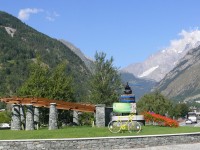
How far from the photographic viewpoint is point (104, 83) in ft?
185

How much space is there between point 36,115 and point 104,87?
54.3ft

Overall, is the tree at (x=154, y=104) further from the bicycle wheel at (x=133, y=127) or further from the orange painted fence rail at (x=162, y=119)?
the bicycle wheel at (x=133, y=127)

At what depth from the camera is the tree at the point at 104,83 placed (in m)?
56.0

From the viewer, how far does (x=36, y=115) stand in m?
41.9

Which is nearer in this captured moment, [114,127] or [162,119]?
[114,127]

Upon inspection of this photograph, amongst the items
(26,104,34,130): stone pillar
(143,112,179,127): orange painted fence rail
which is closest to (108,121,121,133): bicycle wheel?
(143,112,179,127): orange painted fence rail

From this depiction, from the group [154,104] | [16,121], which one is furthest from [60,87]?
[154,104]

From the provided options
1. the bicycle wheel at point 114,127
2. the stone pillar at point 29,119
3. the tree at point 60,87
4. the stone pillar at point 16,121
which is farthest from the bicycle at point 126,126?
the tree at point 60,87

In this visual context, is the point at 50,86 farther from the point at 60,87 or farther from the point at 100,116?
the point at 100,116

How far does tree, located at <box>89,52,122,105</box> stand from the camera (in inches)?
2206

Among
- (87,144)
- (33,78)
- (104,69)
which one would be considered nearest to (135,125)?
(87,144)

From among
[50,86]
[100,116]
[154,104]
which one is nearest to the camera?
[100,116]

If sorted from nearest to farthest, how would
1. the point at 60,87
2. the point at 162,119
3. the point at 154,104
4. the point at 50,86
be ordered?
the point at 162,119 → the point at 60,87 → the point at 50,86 → the point at 154,104

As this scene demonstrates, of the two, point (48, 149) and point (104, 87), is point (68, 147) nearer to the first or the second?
point (48, 149)
